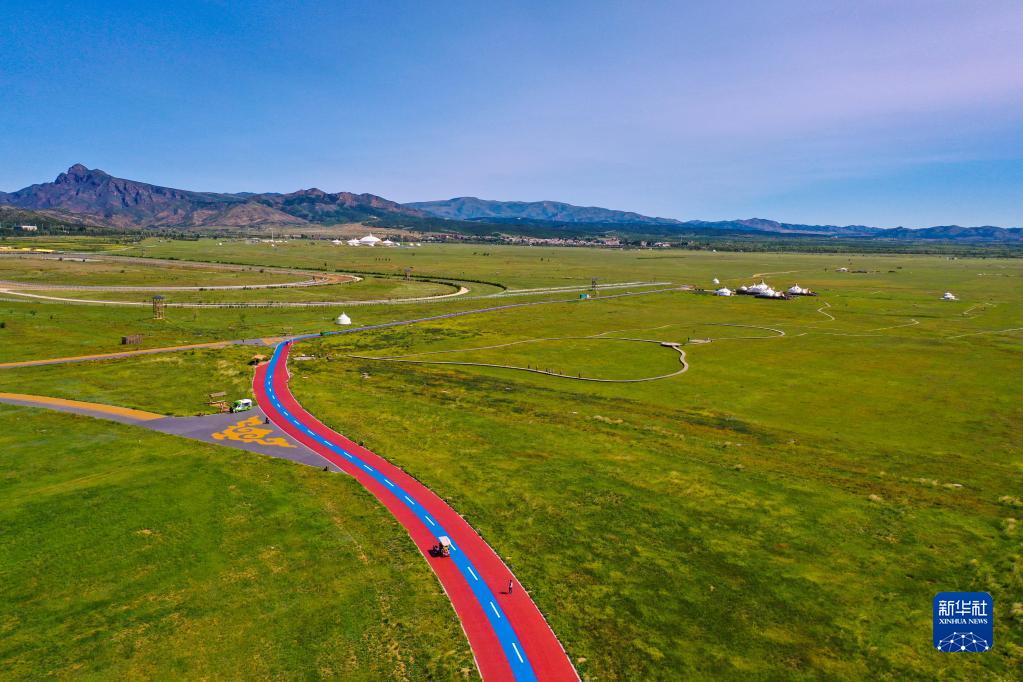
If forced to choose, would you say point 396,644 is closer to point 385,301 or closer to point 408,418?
point 408,418

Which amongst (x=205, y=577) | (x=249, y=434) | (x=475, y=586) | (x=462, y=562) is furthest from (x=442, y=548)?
(x=249, y=434)

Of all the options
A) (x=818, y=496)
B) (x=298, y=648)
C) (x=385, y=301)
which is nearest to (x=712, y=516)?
(x=818, y=496)

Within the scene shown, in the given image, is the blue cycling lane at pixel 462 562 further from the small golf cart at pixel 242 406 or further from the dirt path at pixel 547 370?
the dirt path at pixel 547 370

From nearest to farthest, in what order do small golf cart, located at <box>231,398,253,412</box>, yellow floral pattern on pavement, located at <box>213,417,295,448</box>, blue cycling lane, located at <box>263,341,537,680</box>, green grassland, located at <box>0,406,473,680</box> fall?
green grassland, located at <box>0,406,473,680</box> < blue cycling lane, located at <box>263,341,537,680</box> < yellow floral pattern on pavement, located at <box>213,417,295,448</box> < small golf cart, located at <box>231,398,253,412</box>

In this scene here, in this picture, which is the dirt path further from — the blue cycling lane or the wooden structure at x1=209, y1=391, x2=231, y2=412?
the blue cycling lane

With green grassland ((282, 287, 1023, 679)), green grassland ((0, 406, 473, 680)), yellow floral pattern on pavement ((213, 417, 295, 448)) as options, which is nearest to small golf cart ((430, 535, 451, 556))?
green grassland ((0, 406, 473, 680))

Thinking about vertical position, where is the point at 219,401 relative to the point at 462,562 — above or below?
above

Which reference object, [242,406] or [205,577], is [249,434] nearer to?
[242,406]

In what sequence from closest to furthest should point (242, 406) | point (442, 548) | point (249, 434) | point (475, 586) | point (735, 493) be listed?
point (475, 586), point (442, 548), point (735, 493), point (249, 434), point (242, 406)
